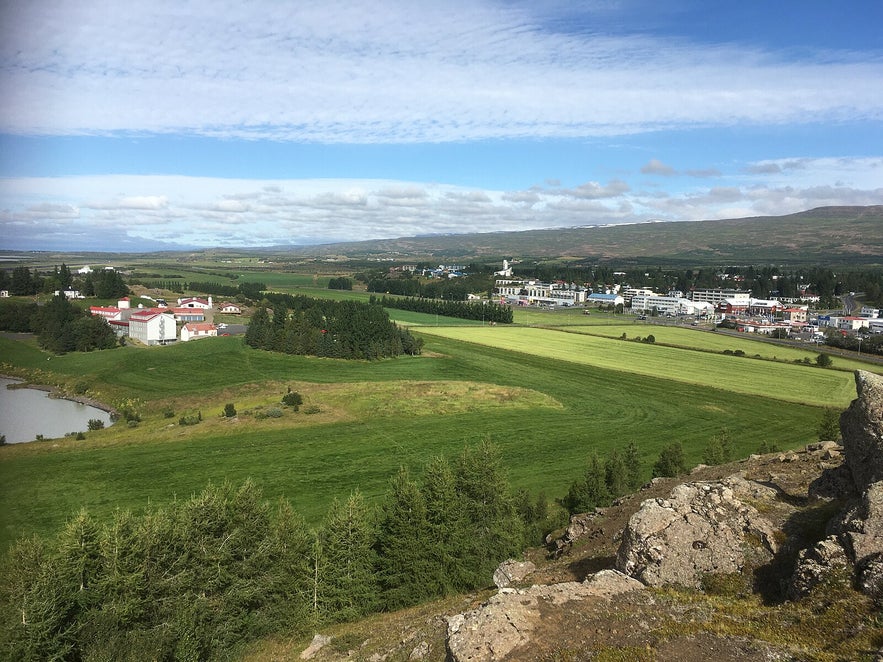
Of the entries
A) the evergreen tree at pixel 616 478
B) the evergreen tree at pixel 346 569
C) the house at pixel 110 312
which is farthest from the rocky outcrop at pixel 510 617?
the house at pixel 110 312

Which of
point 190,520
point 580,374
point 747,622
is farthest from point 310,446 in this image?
point 580,374

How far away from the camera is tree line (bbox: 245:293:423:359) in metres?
69.4

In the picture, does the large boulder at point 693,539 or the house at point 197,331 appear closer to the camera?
the large boulder at point 693,539

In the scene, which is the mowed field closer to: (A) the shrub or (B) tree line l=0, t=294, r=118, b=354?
(A) the shrub

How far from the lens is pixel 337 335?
7169 centimetres

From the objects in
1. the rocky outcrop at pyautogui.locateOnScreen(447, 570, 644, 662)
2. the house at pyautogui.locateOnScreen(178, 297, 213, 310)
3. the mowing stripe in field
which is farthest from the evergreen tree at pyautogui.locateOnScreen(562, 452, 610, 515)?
the house at pyautogui.locateOnScreen(178, 297, 213, 310)

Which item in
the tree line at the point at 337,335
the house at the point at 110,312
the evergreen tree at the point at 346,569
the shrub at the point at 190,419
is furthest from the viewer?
the tree line at the point at 337,335

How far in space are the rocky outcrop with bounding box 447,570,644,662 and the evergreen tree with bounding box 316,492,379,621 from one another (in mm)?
6945

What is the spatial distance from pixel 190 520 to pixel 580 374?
51.4 m

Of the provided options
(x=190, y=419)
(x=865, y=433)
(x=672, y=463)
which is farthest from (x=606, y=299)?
(x=865, y=433)

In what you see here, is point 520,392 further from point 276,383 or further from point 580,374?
point 276,383

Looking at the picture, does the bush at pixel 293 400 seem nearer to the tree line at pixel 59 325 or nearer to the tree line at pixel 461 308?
the tree line at pixel 59 325

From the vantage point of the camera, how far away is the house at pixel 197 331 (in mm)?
74250

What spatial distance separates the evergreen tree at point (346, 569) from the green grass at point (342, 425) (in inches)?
368
